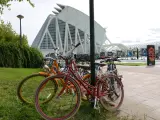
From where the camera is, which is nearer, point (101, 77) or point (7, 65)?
point (101, 77)

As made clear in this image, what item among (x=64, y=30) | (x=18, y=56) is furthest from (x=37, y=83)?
(x=64, y=30)

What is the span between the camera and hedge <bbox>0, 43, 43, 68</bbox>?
38.7ft

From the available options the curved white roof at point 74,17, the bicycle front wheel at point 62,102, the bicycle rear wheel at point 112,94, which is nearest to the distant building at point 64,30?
the curved white roof at point 74,17

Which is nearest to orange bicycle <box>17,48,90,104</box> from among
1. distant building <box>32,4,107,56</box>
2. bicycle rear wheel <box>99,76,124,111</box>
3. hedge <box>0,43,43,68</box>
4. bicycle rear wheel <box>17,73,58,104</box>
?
bicycle rear wheel <box>17,73,58,104</box>

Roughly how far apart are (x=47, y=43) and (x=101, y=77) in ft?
171

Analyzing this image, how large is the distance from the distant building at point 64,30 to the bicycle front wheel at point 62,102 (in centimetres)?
4634

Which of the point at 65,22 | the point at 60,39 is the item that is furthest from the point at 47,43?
the point at 65,22

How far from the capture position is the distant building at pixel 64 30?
5012 cm

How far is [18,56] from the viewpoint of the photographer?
12227mm

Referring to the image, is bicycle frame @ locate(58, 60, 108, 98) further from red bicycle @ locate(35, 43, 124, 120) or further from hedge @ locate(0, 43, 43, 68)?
hedge @ locate(0, 43, 43, 68)

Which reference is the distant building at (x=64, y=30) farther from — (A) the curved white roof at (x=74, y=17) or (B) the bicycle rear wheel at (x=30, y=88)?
(B) the bicycle rear wheel at (x=30, y=88)

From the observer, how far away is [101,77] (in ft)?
11.1

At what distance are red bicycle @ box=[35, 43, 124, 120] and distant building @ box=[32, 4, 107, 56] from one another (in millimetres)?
46347

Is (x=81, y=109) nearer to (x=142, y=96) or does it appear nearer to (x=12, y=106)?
(x=12, y=106)
